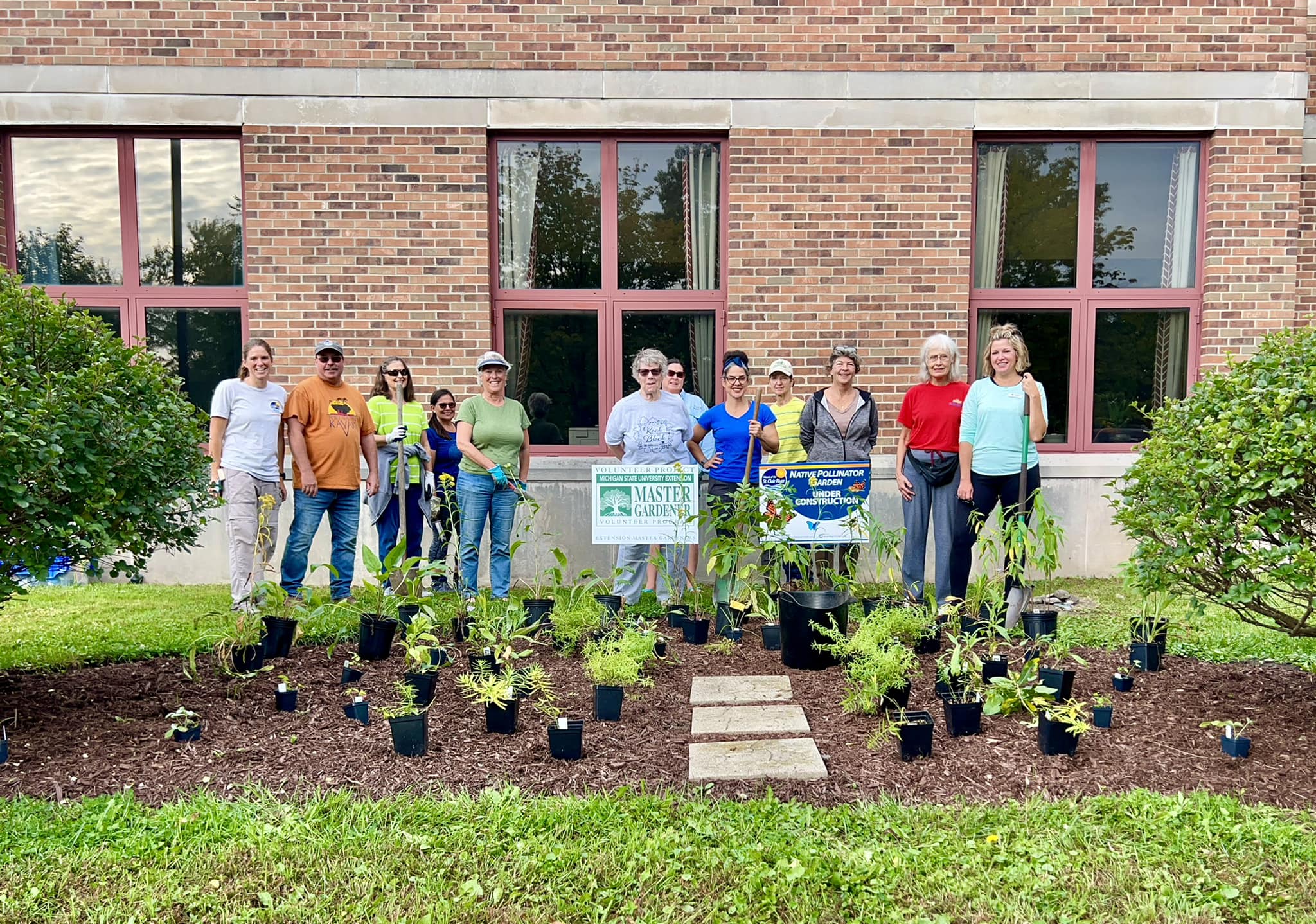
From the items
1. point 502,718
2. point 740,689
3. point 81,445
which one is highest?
point 81,445

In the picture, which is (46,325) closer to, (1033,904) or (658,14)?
(1033,904)

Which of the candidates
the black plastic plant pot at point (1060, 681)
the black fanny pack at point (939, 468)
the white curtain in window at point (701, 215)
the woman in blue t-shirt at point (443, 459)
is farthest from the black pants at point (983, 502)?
the woman in blue t-shirt at point (443, 459)

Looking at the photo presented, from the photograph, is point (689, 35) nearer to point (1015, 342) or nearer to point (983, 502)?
point (1015, 342)

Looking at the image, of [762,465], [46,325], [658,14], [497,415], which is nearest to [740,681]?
[762,465]

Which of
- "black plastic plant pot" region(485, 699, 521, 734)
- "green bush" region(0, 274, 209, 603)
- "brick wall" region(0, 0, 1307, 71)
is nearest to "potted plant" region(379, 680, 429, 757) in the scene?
"black plastic plant pot" region(485, 699, 521, 734)

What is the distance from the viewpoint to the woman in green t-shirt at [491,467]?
6.63 m

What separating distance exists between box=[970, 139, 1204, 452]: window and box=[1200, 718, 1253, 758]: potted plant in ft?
15.0

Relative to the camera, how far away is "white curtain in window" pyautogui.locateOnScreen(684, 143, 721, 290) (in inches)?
325

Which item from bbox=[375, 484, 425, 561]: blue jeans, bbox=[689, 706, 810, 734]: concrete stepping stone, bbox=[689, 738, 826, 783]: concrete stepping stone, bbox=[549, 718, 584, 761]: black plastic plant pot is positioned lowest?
bbox=[689, 706, 810, 734]: concrete stepping stone

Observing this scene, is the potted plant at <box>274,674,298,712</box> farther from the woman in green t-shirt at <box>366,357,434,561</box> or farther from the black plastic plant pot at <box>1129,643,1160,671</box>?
the black plastic plant pot at <box>1129,643,1160,671</box>

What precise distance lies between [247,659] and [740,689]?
2740 mm

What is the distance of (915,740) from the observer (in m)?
3.81

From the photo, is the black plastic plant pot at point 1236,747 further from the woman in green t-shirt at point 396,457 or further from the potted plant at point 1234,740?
the woman in green t-shirt at point 396,457

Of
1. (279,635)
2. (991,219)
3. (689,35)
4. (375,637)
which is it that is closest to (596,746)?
(375,637)
